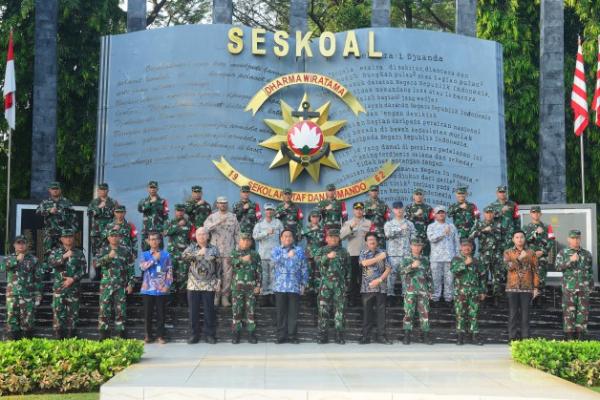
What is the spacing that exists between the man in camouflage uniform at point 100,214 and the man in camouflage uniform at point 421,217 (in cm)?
456

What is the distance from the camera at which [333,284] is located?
34.3 feet

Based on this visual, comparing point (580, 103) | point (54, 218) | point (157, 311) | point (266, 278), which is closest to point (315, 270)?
point (266, 278)

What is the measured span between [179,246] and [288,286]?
206 cm

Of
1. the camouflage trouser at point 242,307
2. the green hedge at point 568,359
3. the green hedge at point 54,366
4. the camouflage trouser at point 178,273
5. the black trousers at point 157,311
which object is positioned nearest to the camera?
the green hedge at point 54,366

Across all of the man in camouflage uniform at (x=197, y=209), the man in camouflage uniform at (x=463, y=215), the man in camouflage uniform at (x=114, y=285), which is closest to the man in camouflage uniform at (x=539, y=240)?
the man in camouflage uniform at (x=463, y=215)

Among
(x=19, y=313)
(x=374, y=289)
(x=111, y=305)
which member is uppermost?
(x=374, y=289)

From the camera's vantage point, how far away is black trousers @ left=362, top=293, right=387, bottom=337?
10.5m

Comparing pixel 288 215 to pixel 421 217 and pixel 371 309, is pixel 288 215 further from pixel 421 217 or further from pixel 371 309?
pixel 371 309

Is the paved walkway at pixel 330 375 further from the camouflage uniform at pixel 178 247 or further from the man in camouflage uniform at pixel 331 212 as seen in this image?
→ the man in camouflage uniform at pixel 331 212

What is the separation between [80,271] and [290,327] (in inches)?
113

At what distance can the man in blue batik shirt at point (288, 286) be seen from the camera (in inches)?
408

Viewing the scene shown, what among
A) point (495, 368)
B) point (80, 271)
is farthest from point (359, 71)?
point (495, 368)

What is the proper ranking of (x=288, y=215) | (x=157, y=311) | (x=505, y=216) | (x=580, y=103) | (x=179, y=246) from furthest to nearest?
(x=580, y=103) < (x=288, y=215) < (x=505, y=216) < (x=179, y=246) < (x=157, y=311)

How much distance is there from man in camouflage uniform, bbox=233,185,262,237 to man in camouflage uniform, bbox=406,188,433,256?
2.34m
